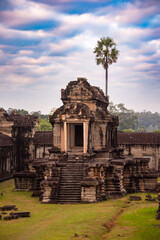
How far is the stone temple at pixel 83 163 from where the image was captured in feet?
71.6

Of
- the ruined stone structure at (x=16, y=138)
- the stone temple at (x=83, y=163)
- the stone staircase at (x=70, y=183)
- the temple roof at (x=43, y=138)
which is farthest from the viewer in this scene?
the temple roof at (x=43, y=138)

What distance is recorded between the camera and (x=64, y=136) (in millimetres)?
25109

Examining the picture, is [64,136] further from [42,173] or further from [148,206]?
[148,206]

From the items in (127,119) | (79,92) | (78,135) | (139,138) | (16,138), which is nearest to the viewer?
(79,92)

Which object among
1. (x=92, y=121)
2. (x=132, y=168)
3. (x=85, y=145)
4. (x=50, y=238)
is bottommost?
(x=50, y=238)

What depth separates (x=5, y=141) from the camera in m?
36.2

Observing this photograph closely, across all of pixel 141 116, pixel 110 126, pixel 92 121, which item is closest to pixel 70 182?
pixel 92 121

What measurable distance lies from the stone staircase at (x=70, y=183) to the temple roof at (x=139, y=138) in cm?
1818

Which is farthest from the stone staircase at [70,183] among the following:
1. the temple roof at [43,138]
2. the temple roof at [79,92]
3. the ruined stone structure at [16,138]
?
the temple roof at [43,138]

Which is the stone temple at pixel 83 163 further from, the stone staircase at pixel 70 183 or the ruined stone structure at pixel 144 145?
the ruined stone structure at pixel 144 145

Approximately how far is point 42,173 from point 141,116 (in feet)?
456

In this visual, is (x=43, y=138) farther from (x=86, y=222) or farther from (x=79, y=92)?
(x=86, y=222)

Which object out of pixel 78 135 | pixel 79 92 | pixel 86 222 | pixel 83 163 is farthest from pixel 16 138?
pixel 86 222

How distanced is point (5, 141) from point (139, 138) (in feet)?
49.3
